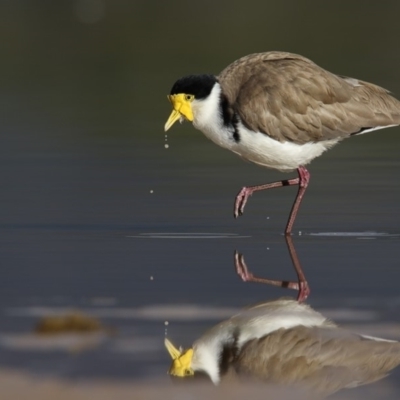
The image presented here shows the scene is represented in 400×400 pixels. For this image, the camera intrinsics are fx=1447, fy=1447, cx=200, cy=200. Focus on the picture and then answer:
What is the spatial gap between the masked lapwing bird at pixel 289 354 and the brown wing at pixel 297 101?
10.9ft

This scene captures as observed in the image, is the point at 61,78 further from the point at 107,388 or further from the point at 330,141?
the point at 107,388

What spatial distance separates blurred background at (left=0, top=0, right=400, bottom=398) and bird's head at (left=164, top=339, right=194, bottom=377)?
0.19 feet

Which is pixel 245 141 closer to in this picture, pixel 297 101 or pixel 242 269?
pixel 297 101

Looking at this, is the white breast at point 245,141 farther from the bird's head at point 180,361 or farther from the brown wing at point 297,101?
the bird's head at point 180,361

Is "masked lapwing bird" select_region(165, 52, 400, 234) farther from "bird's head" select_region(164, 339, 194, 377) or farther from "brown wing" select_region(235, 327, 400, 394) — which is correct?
"bird's head" select_region(164, 339, 194, 377)

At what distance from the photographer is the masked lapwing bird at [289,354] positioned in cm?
661

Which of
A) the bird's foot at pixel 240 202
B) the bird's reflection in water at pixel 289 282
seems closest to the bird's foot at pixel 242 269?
the bird's reflection in water at pixel 289 282

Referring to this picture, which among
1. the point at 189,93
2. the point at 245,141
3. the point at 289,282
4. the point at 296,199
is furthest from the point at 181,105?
the point at 289,282

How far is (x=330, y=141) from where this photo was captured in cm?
1127

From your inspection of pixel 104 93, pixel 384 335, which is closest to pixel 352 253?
→ pixel 384 335

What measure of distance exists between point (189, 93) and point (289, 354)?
13.7 ft

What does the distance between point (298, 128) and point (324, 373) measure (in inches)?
177

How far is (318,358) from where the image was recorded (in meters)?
6.92

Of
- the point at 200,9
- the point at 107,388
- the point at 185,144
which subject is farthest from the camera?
the point at 200,9
